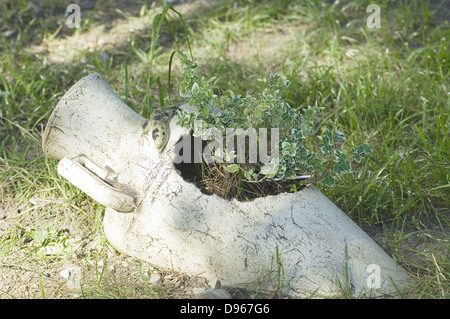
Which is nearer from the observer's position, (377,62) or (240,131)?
(240,131)

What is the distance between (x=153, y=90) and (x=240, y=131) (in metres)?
1.64

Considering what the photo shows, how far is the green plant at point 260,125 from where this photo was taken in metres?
2.18

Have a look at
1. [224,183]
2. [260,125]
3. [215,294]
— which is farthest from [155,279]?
[260,125]

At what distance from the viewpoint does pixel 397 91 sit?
11.0 ft

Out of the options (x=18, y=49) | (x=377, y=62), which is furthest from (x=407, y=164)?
(x=18, y=49)

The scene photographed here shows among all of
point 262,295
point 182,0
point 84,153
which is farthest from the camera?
point 182,0

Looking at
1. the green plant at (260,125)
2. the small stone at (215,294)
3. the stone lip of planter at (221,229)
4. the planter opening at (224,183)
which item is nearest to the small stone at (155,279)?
the stone lip of planter at (221,229)

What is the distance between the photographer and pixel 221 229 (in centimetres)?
217

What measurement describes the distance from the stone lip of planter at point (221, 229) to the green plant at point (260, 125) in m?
0.10

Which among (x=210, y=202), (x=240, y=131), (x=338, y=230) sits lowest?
(x=338, y=230)

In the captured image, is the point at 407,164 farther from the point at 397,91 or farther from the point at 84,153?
the point at 84,153

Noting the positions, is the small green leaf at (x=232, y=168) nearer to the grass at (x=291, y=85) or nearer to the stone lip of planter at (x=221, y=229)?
the stone lip of planter at (x=221, y=229)

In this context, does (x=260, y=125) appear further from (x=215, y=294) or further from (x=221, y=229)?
(x=215, y=294)

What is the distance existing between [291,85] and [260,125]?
1.18 metres
